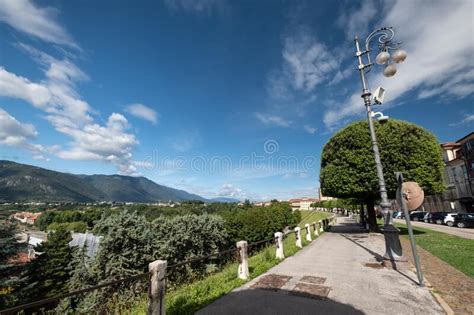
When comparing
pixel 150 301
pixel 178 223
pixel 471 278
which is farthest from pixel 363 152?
pixel 150 301

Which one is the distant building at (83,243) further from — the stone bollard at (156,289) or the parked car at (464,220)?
the parked car at (464,220)

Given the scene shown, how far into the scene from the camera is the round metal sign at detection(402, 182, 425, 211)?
22.3 feet

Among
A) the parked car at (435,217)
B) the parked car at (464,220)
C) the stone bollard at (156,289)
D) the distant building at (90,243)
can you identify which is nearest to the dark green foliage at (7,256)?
the distant building at (90,243)

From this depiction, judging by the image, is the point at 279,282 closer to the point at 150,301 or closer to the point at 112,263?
the point at 150,301

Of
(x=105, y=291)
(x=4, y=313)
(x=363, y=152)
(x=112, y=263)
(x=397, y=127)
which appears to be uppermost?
(x=397, y=127)

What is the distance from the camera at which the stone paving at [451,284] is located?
533cm

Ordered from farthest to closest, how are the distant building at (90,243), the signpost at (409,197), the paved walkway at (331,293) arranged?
the distant building at (90,243) < the signpost at (409,197) < the paved walkway at (331,293)

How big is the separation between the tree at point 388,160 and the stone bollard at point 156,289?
17.8 metres

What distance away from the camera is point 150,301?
15.3ft

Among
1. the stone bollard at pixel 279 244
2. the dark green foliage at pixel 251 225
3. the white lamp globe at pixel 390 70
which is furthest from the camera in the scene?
the dark green foliage at pixel 251 225

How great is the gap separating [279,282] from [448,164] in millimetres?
48910

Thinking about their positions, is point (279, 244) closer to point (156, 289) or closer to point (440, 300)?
point (440, 300)

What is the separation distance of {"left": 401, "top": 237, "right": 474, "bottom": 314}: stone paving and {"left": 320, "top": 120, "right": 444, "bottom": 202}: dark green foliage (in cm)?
995

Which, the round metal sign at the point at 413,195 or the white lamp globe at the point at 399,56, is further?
the white lamp globe at the point at 399,56
